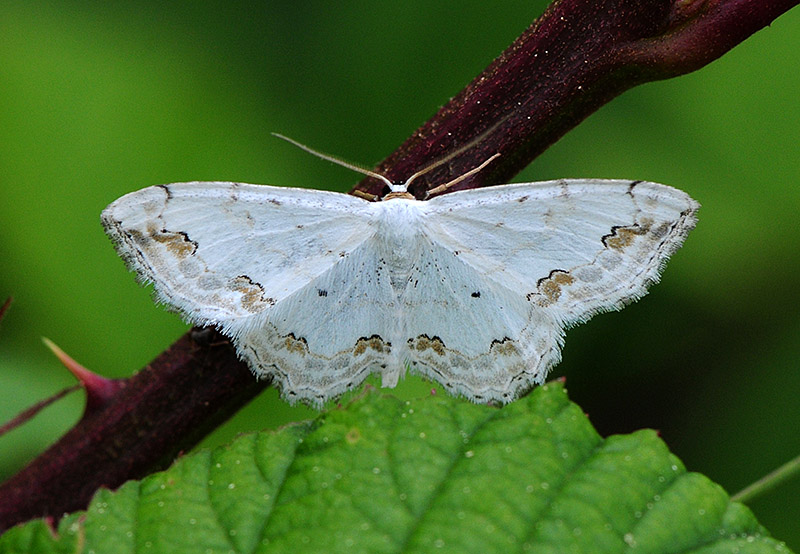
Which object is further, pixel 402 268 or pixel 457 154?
pixel 402 268

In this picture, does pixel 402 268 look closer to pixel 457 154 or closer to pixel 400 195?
pixel 400 195

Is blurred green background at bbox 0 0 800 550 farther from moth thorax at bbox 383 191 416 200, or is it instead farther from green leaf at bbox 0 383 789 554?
green leaf at bbox 0 383 789 554

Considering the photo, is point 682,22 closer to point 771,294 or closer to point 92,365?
point 771,294

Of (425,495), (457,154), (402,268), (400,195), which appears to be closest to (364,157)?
(402,268)

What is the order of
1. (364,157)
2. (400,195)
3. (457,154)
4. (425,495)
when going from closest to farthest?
(425,495) → (457,154) → (400,195) → (364,157)

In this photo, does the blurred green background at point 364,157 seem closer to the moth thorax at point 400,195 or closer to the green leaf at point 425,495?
the moth thorax at point 400,195

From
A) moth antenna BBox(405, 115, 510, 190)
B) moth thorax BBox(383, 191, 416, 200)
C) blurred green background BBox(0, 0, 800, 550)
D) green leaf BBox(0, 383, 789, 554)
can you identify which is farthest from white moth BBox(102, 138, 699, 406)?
blurred green background BBox(0, 0, 800, 550)

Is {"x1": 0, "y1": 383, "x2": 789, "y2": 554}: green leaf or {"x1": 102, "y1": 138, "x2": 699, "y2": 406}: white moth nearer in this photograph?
{"x1": 0, "y1": 383, "x2": 789, "y2": 554}: green leaf

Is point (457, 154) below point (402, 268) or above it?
above
